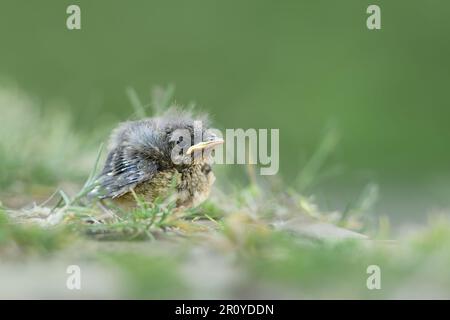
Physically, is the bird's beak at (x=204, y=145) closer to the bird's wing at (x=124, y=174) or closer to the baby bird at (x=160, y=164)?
the baby bird at (x=160, y=164)

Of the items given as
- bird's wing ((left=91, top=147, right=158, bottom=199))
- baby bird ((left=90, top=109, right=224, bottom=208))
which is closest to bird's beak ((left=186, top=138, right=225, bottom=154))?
baby bird ((left=90, top=109, right=224, bottom=208))

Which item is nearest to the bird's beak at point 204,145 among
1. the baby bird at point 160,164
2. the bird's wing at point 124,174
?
the baby bird at point 160,164

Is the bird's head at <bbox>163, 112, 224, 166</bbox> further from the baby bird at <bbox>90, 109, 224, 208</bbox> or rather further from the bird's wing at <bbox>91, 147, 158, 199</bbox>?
the bird's wing at <bbox>91, 147, 158, 199</bbox>

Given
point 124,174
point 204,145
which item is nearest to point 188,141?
point 204,145

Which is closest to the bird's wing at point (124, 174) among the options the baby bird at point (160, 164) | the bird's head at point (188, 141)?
the baby bird at point (160, 164)

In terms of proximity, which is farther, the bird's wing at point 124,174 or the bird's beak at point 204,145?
the bird's beak at point 204,145

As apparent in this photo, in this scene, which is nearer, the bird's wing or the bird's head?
the bird's wing

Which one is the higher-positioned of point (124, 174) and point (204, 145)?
point (204, 145)

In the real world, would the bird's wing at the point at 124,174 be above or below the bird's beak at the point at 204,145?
below

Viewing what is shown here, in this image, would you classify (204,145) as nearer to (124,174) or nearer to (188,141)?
(188,141)
